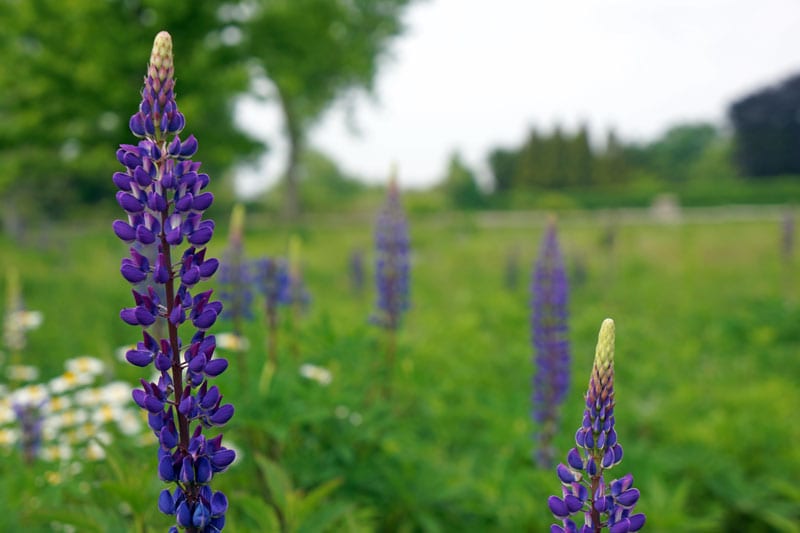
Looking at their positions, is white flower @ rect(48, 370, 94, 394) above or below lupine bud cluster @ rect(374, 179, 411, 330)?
below

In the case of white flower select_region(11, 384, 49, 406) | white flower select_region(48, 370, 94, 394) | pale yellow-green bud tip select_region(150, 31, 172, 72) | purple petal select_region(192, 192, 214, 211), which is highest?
pale yellow-green bud tip select_region(150, 31, 172, 72)

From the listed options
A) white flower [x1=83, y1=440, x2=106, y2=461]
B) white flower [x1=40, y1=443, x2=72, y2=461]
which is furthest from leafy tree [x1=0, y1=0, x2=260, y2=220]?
white flower [x1=83, y1=440, x2=106, y2=461]

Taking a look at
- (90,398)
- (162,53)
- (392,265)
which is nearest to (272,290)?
(392,265)

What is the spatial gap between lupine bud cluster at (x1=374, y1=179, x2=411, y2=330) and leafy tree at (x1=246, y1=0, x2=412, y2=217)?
52.8ft

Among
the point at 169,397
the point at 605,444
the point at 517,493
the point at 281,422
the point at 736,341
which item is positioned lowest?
the point at 736,341

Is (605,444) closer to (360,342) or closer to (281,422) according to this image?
(281,422)

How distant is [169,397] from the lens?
1.51 metres

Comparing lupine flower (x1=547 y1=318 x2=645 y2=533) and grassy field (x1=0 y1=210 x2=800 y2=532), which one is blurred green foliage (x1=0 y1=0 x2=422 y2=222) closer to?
grassy field (x1=0 y1=210 x2=800 y2=532)

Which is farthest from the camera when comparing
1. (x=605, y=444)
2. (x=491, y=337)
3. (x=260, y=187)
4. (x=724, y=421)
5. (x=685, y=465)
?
(x=260, y=187)

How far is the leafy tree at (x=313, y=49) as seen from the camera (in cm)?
2112

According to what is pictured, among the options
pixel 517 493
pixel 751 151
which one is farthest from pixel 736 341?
pixel 751 151

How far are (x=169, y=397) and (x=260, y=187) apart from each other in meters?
54.3

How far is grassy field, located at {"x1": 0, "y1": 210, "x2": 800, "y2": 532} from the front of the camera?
2842mm

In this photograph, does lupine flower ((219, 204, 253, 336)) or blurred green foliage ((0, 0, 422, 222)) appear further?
blurred green foliage ((0, 0, 422, 222))
